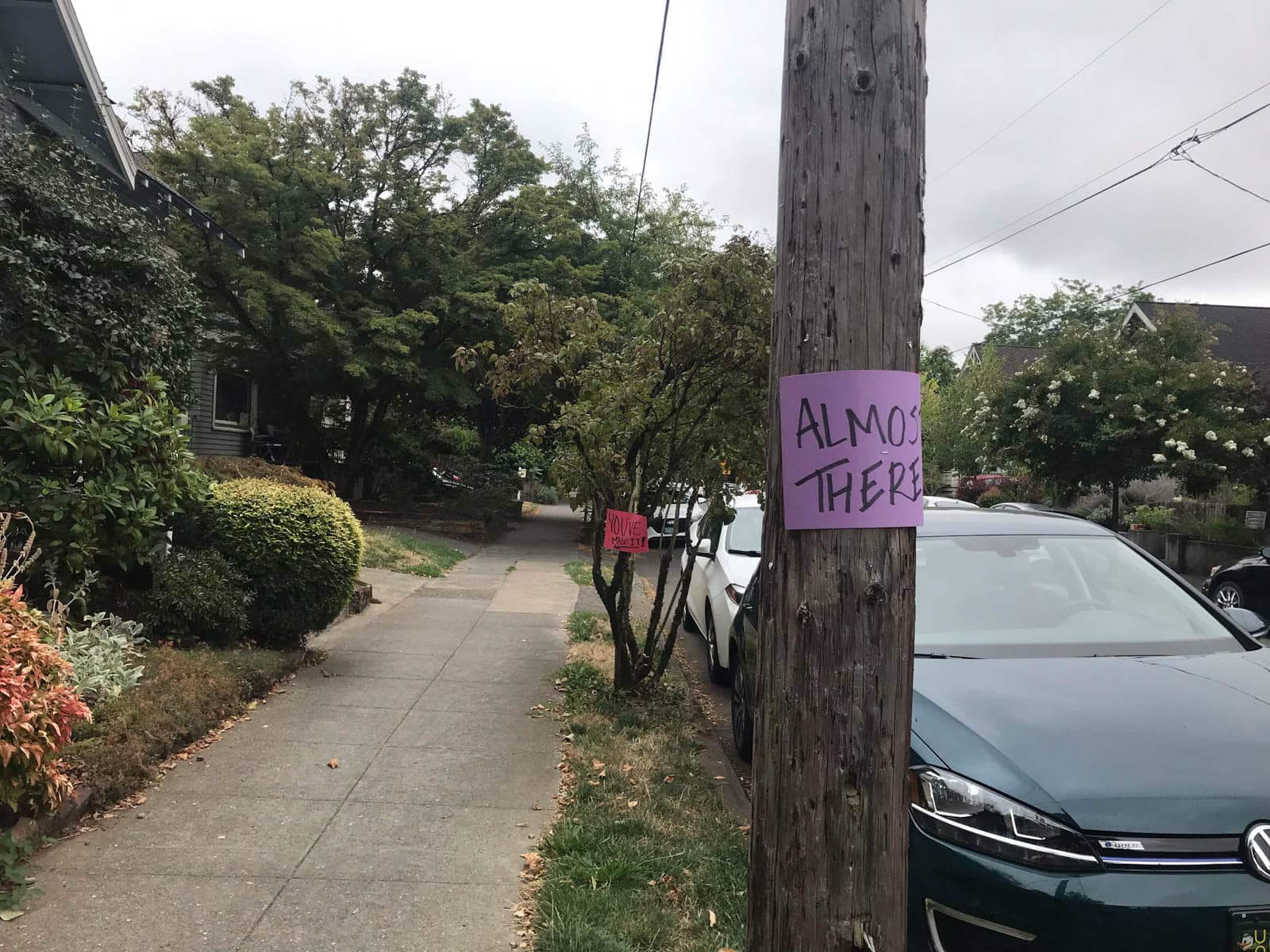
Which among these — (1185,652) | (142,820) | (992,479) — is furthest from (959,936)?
(992,479)

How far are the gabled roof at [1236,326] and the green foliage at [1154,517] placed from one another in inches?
274

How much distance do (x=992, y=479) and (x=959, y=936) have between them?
1470 inches

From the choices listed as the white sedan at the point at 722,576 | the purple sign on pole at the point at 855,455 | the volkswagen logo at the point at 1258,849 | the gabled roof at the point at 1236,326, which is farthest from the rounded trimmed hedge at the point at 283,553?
the gabled roof at the point at 1236,326

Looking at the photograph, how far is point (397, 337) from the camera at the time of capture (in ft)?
60.4

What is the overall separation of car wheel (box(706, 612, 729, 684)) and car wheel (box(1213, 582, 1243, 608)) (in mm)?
7676

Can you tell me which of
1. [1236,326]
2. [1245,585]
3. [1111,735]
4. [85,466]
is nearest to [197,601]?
[85,466]

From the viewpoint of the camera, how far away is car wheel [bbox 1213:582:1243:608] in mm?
12117

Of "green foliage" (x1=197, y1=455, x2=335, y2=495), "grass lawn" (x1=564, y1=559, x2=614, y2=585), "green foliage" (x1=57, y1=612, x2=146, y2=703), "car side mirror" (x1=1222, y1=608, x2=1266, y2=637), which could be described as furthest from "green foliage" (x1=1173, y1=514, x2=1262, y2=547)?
"green foliage" (x1=57, y1=612, x2=146, y2=703)

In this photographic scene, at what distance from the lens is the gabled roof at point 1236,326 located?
30.0 meters

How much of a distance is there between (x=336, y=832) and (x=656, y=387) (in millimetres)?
3201

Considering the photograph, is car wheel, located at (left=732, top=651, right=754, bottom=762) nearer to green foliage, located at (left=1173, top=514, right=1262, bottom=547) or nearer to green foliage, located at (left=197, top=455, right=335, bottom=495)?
green foliage, located at (left=197, top=455, right=335, bottom=495)

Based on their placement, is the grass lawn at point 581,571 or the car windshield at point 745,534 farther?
the grass lawn at point 581,571

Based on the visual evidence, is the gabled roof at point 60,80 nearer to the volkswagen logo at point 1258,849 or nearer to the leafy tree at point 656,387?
the leafy tree at point 656,387

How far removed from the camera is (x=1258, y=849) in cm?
260
